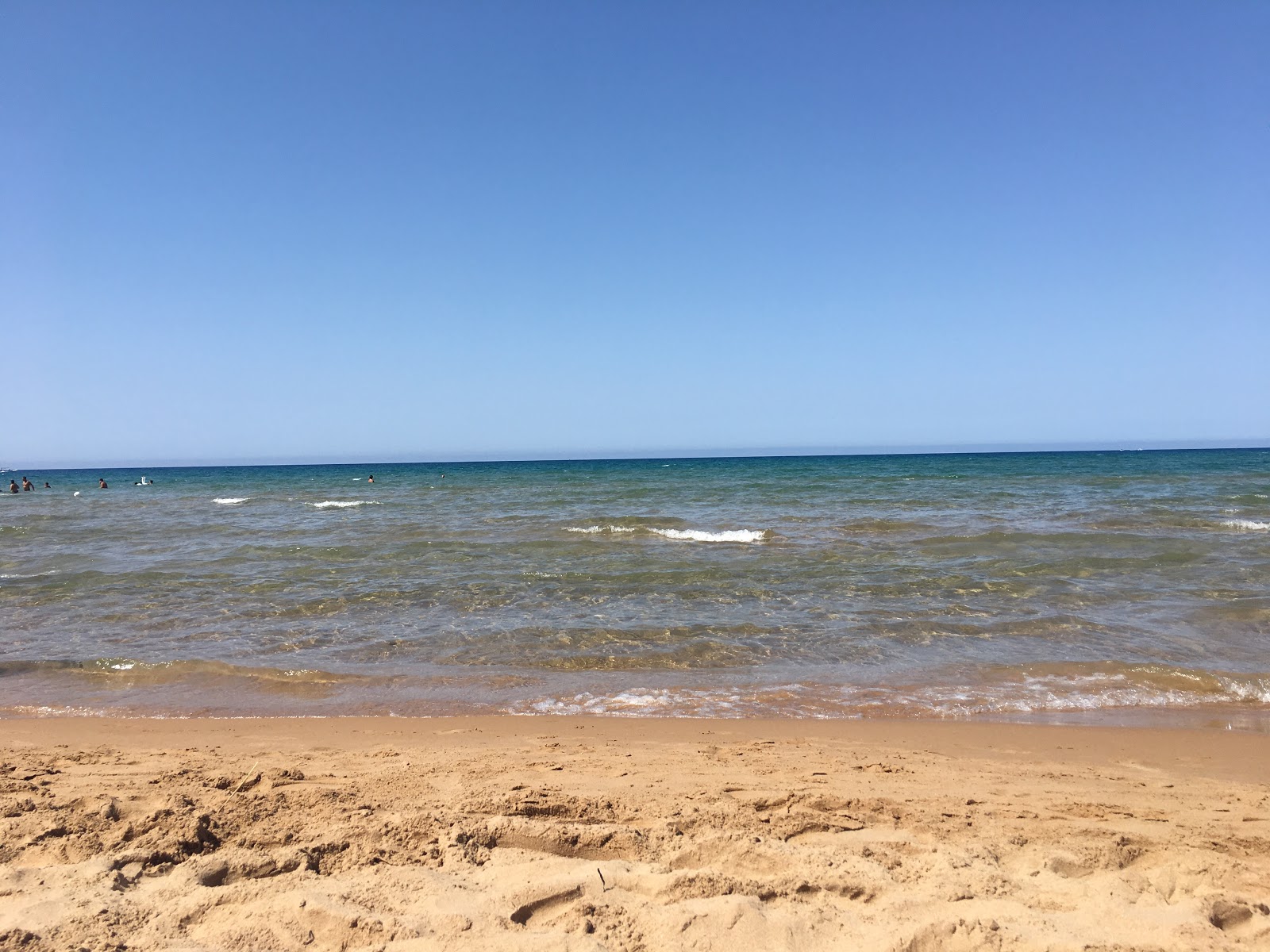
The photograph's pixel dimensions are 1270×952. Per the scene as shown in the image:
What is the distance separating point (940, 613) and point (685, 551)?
6.61 metres

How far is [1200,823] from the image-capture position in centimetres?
392

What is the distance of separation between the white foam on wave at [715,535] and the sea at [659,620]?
0.12m

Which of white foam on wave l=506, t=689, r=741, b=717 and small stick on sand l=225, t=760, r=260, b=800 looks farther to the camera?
white foam on wave l=506, t=689, r=741, b=717

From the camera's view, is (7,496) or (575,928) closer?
(575,928)

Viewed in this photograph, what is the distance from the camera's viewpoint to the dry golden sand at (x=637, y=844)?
9.22 feet

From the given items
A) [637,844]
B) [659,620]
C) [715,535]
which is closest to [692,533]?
[715,535]

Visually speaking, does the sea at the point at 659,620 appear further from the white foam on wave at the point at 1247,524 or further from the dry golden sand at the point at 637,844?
the dry golden sand at the point at 637,844

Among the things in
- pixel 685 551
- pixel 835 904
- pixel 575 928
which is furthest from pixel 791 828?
pixel 685 551

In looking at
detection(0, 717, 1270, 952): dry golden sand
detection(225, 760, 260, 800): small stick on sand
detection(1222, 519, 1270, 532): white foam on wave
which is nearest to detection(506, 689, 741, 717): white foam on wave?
detection(0, 717, 1270, 952): dry golden sand

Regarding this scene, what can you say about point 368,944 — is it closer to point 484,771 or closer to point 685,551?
point 484,771

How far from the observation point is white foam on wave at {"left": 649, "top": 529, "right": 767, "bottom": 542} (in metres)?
17.4

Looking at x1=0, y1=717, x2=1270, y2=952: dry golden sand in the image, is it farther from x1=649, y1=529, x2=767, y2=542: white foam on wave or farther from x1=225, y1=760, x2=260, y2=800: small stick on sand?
x1=649, y1=529, x2=767, y2=542: white foam on wave

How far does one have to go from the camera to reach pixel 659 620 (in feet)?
30.6

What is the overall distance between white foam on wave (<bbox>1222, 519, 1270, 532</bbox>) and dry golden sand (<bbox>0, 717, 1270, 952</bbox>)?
15515 millimetres
